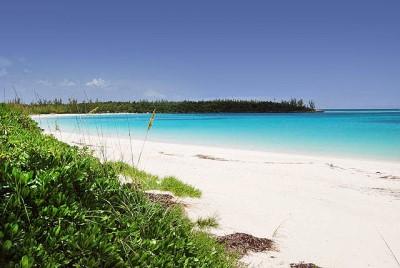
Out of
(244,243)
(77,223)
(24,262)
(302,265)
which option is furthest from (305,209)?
(24,262)

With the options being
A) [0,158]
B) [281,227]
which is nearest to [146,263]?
[0,158]

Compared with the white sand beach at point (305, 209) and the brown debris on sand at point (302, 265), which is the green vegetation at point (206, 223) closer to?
the white sand beach at point (305, 209)

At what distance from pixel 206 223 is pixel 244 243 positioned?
90 centimetres

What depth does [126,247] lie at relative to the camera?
342 cm

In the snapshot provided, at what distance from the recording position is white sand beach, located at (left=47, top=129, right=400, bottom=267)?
6.08m

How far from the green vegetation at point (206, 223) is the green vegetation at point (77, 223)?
1.92m

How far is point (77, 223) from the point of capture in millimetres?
3289

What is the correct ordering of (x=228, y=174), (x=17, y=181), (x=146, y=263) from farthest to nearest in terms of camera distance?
(x=228, y=174), (x=146, y=263), (x=17, y=181)

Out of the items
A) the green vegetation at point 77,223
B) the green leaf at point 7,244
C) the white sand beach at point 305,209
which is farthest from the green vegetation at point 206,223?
the green leaf at point 7,244

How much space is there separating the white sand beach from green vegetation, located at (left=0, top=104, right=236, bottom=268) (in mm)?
1086

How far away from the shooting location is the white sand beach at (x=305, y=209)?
608 cm

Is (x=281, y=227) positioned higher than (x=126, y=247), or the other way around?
(x=126, y=247)

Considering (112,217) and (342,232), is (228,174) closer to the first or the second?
(342,232)

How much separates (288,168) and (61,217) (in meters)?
13.7
